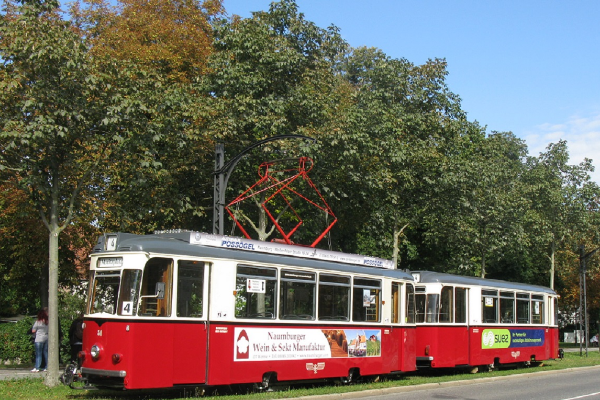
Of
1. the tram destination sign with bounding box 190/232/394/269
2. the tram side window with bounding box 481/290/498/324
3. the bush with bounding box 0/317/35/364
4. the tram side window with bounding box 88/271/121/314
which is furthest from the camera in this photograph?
the tram side window with bounding box 481/290/498/324

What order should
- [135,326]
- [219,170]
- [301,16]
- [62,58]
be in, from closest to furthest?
[135,326]
[62,58]
[219,170]
[301,16]

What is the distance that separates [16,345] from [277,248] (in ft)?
40.8

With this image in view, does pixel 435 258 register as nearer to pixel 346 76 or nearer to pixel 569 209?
pixel 569 209

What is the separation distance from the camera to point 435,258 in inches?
1761

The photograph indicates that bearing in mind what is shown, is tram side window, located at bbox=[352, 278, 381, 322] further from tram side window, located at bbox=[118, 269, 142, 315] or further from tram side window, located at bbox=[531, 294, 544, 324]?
tram side window, located at bbox=[531, 294, 544, 324]

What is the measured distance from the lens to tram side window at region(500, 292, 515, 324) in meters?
24.5

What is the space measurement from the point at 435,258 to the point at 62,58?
3331 cm

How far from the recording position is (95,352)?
40.9ft

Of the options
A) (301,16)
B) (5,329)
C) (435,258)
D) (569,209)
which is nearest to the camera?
(5,329)

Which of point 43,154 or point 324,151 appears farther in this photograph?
point 324,151

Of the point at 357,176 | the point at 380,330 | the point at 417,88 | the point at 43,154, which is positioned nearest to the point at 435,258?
the point at 417,88

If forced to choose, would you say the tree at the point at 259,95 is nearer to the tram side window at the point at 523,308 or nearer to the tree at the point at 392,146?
the tree at the point at 392,146

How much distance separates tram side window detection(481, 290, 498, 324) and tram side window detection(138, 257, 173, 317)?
44.5ft

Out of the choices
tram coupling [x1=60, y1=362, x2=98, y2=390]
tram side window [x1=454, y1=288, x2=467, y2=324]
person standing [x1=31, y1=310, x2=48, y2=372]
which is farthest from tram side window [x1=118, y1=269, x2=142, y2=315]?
tram side window [x1=454, y1=288, x2=467, y2=324]
